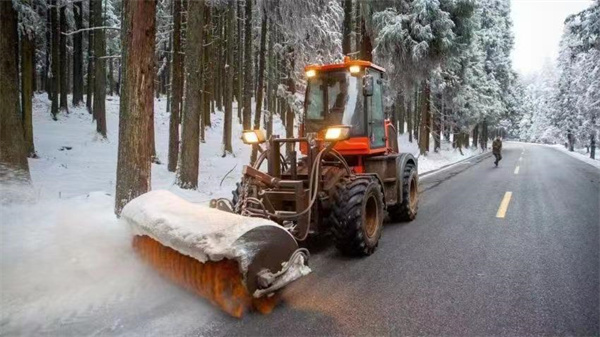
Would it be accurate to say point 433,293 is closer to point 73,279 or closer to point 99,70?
point 73,279

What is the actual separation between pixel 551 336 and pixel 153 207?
3.88 m

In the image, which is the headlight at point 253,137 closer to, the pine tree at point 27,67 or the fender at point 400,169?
the fender at point 400,169

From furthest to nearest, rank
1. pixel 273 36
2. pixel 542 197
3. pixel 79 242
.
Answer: pixel 273 36, pixel 542 197, pixel 79 242

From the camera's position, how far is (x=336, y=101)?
718cm

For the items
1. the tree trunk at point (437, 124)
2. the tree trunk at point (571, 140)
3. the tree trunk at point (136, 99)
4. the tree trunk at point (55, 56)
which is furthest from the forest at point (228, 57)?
the tree trunk at point (571, 140)

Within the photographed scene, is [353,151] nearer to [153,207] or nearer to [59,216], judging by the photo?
[153,207]

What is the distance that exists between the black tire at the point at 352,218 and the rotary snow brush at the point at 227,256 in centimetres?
145

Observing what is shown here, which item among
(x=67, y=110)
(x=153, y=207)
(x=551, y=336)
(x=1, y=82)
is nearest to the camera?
(x=551, y=336)

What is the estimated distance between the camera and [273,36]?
2303 centimetres

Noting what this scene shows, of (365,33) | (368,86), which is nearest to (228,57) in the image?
(365,33)

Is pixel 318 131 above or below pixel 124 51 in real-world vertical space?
below

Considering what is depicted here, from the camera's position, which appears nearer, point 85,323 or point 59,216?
point 85,323

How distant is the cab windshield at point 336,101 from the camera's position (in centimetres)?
707

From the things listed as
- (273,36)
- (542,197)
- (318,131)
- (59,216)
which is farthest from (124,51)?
(273,36)
